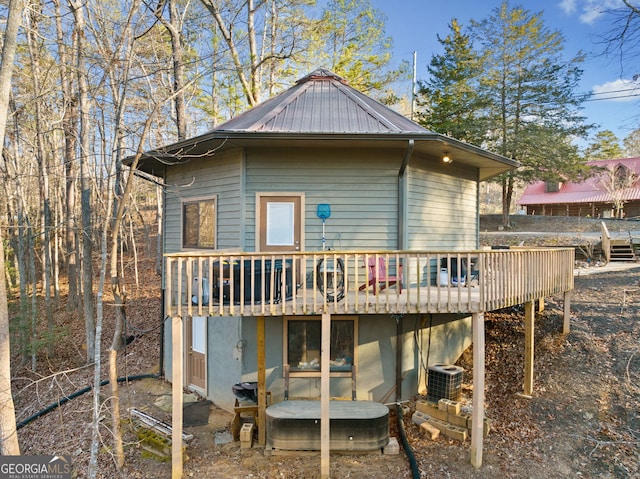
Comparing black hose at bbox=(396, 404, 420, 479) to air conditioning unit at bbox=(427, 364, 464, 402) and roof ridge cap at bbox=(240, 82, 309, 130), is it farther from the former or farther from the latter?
roof ridge cap at bbox=(240, 82, 309, 130)

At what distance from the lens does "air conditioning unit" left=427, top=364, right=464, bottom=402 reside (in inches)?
275

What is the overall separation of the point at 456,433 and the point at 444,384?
0.91 meters

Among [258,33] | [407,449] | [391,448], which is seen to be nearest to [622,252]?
[407,449]

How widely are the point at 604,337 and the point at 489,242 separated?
11.1m

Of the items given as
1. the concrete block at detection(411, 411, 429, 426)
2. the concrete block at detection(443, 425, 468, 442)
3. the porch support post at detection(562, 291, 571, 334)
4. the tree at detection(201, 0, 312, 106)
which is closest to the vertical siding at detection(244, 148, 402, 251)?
the concrete block at detection(411, 411, 429, 426)

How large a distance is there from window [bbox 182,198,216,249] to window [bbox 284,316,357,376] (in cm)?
259

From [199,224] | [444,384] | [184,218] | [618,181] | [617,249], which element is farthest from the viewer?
[618,181]

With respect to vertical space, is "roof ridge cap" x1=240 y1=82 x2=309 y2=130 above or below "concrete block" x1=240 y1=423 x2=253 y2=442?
above

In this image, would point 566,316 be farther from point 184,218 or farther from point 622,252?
point 622,252

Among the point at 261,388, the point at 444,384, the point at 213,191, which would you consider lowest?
the point at 444,384

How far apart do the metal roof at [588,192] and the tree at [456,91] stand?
7211mm

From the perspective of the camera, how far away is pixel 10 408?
20.1 feet

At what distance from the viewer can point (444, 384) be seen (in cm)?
702

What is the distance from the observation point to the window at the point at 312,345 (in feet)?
23.9
